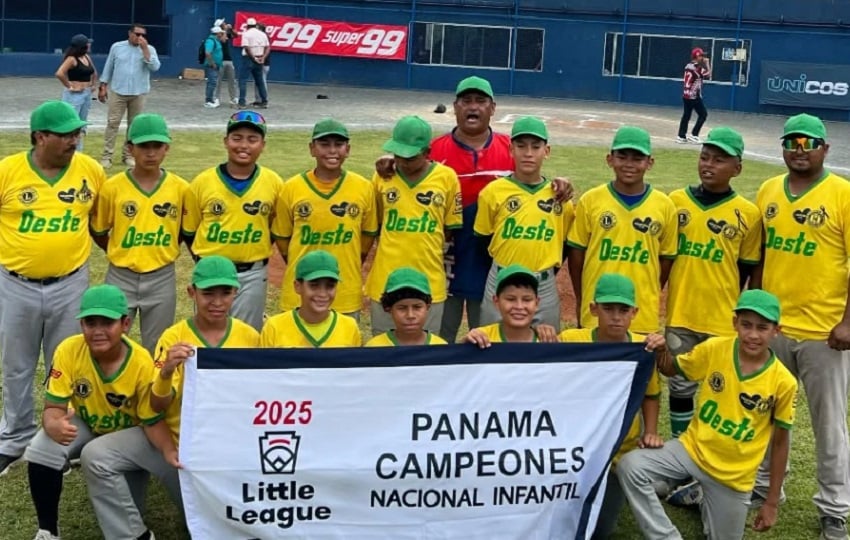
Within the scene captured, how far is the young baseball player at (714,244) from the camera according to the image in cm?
620

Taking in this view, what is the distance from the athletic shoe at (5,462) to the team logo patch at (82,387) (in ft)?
4.14

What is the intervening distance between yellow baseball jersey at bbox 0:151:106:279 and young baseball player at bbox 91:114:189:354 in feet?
0.69

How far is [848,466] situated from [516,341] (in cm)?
205

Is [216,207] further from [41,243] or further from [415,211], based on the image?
[415,211]

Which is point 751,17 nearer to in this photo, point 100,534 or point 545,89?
point 545,89

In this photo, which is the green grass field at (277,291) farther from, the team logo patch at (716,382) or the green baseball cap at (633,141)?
the green baseball cap at (633,141)

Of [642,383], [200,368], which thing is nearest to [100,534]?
[200,368]

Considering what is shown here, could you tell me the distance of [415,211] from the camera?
260 inches

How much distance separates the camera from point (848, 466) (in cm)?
609

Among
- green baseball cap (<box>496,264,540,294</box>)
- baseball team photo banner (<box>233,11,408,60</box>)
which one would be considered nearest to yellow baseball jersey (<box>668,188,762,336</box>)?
green baseball cap (<box>496,264,540,294</box>)

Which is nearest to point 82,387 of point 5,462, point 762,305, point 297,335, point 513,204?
point 297,335

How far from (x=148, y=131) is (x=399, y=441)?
2.48 m

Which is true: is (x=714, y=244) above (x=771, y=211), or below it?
below

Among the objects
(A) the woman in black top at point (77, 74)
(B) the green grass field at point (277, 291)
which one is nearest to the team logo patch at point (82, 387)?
(B) the green grass field at point (277, 291)
